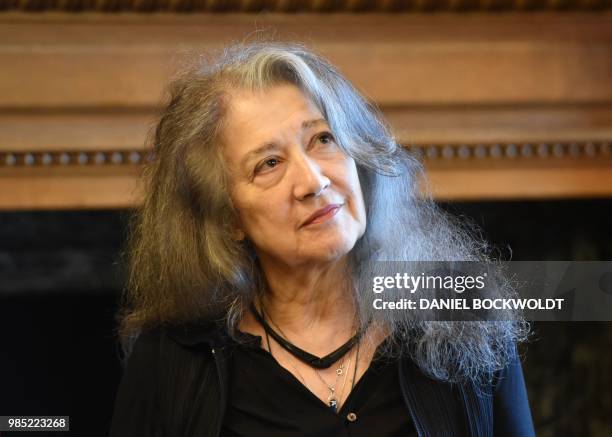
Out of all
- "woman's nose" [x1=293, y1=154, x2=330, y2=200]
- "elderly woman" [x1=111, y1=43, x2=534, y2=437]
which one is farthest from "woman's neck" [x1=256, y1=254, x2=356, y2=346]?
"woman's nose" [x1=293, y1=154, x2=330, y2=200]

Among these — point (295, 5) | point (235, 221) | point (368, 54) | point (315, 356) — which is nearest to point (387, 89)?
point (368, 54)

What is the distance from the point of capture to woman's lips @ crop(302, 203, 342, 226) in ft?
4.03

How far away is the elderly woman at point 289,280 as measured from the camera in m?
1.24

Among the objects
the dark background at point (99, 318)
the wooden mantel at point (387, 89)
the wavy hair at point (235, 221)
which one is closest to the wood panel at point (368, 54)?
the wooden mantel at point (387, 89)

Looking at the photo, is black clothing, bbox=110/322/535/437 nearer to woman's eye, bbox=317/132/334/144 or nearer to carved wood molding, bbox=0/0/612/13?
woman's eye, bbox=317/132/334/144

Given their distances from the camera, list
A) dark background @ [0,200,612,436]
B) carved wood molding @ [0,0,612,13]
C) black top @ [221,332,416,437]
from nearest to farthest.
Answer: black top @ [221,332,416,437] → carved wood molding @ [0,0,612,13] → dark background @ [0,200,612,436]

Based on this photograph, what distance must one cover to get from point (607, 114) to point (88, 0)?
0.95 m

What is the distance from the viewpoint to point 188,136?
4.50 feet

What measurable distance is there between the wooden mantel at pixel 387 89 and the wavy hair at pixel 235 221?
499 mm

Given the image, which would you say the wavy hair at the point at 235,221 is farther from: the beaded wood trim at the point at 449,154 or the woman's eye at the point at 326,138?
the beaded wood trim at the point at 449,154

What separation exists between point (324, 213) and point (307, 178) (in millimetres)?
44

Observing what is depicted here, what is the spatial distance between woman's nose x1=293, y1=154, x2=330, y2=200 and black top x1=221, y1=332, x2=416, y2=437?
0.68 ft

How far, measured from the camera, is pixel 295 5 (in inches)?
75.3

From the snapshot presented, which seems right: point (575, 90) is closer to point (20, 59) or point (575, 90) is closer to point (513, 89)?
point (513, 89)
